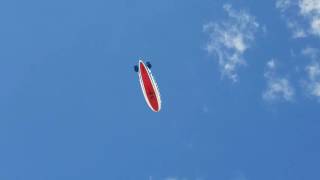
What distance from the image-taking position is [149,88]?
19262 centimetres

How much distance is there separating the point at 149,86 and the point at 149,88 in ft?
2.24

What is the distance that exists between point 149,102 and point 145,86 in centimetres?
567

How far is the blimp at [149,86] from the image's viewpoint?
18925 cm

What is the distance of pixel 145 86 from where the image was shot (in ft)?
632

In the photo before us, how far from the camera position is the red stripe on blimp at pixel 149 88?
622 ft

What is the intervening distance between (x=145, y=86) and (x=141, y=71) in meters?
5.81

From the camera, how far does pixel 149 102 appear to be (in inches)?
7534

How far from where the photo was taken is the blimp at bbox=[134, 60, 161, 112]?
189 metres

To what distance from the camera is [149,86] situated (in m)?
192

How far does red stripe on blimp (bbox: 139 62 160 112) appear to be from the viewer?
18950 centimetres
